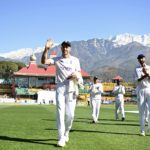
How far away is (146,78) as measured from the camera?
43.3 ft

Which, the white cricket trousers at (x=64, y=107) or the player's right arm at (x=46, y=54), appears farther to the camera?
the white cricket trousers at (x=64, y=107)

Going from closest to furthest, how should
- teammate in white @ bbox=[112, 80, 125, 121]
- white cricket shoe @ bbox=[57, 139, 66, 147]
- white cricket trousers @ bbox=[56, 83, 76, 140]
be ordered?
white cricket shoe @ bbox=[57, 139, 66, 147] → white cricket trousers @ bbox=[56, 83, 76, 140] → teammate in white @ bbox=[112, 80, 125, 121]

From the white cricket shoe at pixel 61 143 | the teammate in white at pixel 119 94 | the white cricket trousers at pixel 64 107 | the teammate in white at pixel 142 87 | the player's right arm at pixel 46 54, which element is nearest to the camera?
the white cricket shoe at pixel 61 143

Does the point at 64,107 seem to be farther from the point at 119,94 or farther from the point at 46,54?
the point at 119,94

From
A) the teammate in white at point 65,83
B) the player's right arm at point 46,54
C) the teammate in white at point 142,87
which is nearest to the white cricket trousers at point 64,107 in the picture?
the teammate in white at point 65,83

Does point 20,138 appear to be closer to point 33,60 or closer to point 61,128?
point 61,128

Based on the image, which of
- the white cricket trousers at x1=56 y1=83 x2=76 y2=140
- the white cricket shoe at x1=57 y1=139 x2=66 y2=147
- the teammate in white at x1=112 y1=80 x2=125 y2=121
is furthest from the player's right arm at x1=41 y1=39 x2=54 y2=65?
the teammate in white at x1=112 y1=80 x2=125 y2=121

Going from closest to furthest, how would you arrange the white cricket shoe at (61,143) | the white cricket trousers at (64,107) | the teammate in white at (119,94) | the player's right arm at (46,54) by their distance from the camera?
the white cricket shoe at (61,143), the player's right arm at (46,54), the white cricket trousers at (64,107), the teammate in white at (119,94)

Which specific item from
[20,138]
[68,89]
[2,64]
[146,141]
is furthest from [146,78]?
[2,64]

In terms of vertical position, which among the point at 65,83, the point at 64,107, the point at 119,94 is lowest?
the point at 64,107

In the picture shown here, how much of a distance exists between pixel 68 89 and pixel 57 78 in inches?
15.8

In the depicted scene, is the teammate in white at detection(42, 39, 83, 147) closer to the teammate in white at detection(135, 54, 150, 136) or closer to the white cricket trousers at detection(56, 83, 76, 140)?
the white cricket trousers at detection(56, 83, 76, 140)

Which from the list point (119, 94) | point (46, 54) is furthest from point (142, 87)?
point (119, 94)

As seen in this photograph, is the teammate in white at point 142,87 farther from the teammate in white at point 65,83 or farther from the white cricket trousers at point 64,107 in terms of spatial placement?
the white cricket trousers at point 64,107
